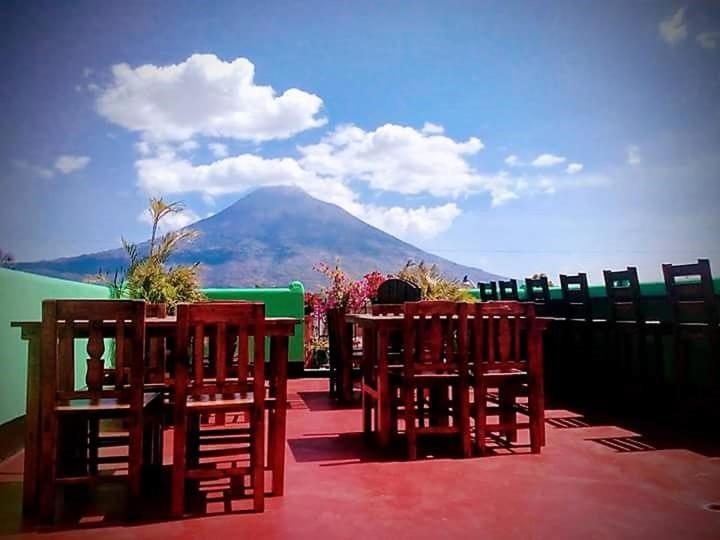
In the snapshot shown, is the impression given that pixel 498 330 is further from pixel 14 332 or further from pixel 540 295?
pixel 540 295

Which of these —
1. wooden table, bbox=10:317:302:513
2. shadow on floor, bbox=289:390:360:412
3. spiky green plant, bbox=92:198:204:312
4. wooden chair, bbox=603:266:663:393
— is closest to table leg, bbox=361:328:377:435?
shadow on floor, bbox=289:390:360:412

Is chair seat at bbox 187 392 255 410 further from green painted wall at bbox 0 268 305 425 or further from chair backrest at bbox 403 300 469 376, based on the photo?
green painted wall at bbox 0 268 305 425

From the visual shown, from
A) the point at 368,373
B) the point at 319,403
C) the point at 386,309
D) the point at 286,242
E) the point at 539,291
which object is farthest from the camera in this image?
the point at 286,242

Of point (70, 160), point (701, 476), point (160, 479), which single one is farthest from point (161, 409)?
point (70, 160)

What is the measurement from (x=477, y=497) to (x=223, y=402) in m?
1.23

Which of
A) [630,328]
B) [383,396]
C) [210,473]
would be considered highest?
[630,328]

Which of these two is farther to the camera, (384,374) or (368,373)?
(368,373)

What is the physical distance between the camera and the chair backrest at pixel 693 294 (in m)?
3.75

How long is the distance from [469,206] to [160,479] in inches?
1556

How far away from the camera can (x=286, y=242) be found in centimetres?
5131

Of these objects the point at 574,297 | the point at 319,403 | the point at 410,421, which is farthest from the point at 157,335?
the point at 574,297

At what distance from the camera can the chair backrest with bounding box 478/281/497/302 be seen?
7.66 meters

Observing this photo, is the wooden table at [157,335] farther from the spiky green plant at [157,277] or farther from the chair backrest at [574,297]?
the chair backrest at [574,297]

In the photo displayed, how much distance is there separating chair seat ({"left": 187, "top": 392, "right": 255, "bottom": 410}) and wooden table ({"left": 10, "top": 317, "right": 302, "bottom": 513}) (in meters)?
0.14
